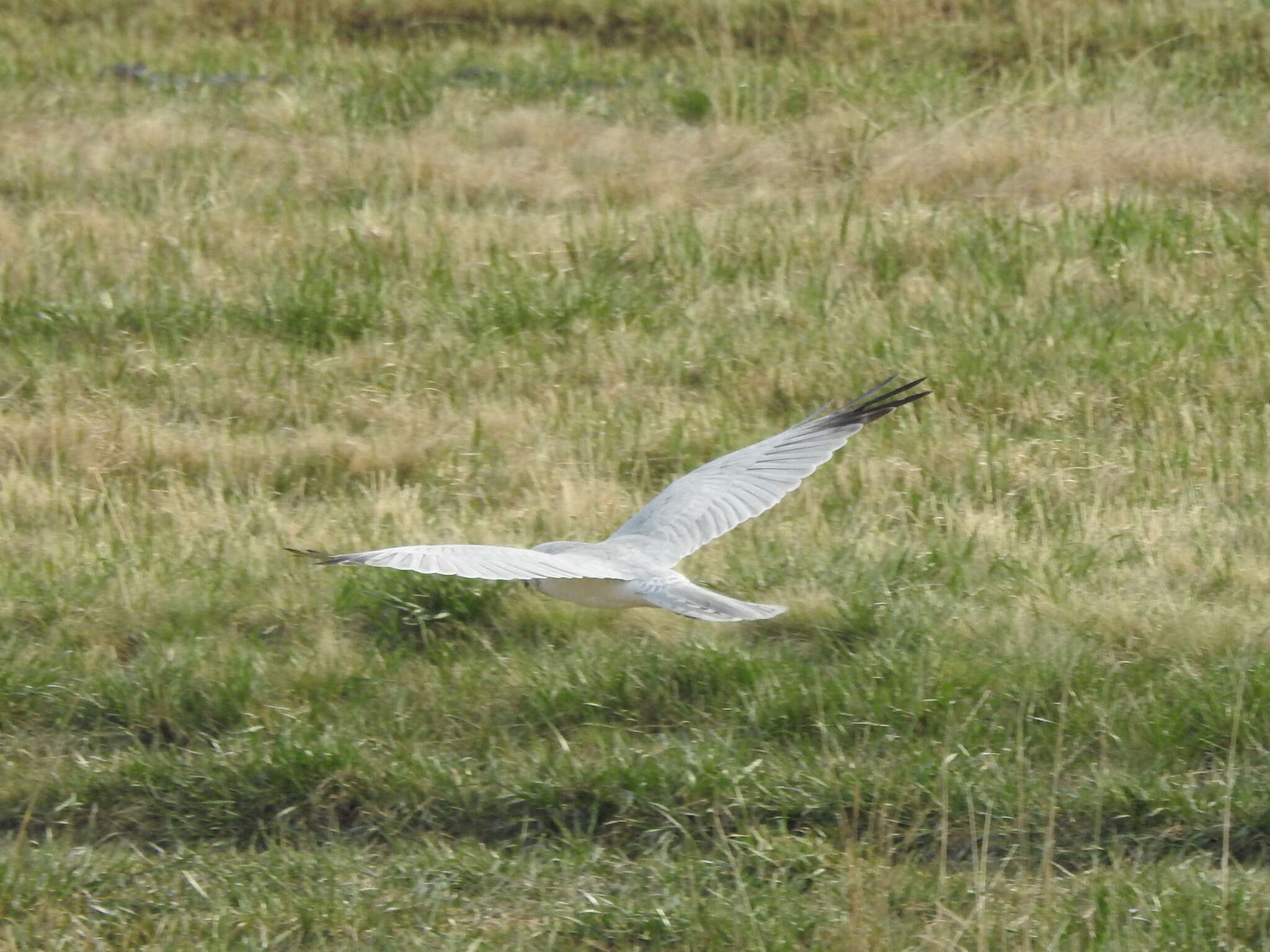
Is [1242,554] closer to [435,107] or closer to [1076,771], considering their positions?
[1076,771]

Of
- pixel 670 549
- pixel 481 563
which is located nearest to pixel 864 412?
pixel 670 549

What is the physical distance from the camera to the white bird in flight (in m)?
3.76

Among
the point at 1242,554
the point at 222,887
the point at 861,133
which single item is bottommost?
the point at 222,887

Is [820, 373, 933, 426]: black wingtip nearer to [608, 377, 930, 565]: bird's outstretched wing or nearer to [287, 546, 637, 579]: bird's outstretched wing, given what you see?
[608, 377, 930, 565]: bird's outstretched wing

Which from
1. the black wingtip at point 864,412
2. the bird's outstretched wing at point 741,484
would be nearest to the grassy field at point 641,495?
the bird's outstretched wing at point 741,484

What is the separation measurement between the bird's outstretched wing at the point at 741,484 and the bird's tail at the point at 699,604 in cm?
28

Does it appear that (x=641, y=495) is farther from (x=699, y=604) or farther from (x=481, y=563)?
(x=481, y=563)

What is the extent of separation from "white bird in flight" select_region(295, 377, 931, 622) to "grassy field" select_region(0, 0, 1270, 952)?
1.08 ft

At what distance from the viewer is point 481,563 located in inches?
147

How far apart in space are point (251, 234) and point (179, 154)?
51.4 inches

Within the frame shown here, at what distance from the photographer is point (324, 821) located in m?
4.06

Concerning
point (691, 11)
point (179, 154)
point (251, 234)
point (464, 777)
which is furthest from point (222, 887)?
point (691, 11)

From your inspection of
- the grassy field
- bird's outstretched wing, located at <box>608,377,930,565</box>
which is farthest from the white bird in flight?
the grassy field

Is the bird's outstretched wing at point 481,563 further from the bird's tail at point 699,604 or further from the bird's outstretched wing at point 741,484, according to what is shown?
the bird's outstretched wing at point 741,484
